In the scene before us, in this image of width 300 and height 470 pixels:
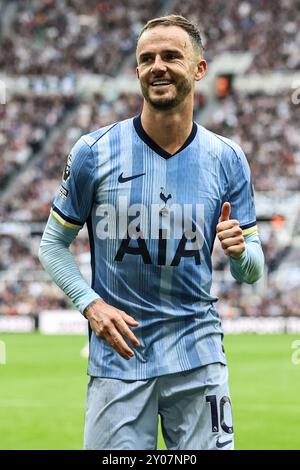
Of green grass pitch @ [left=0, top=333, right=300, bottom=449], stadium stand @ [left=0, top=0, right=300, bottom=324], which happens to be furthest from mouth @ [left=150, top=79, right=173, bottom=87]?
stadium stand @ [left=0, top=0, right=300, bottom=324]

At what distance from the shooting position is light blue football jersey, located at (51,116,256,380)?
4188 mm

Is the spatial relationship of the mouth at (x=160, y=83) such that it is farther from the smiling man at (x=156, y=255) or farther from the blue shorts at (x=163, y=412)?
the blue shorts at (x=163, y=412)

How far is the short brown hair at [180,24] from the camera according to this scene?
4215 mm

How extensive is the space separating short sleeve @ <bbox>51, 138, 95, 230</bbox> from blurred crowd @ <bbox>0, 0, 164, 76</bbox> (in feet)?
111

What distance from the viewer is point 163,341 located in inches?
165

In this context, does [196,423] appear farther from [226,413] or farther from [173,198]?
[173,198]

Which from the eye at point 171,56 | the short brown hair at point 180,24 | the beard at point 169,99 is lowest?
the beard at point 169,99

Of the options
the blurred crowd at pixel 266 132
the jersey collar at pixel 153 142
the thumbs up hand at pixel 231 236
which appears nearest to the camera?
the thumbs up hand at pixel 231 236

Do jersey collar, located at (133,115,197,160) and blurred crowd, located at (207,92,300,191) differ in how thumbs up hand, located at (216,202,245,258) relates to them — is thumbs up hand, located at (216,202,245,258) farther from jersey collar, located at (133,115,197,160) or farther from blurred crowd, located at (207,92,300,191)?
blurred crowd, located at (207,92,300,191)

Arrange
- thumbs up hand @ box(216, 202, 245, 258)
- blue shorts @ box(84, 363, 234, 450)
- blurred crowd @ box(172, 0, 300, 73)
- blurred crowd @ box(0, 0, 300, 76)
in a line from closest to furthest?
thumbs up hand @ box(216, 202, 245, 258) < blue shorts @ box(84, 363, 234, 450) < blurred crowd @ box(172, 0, 300, 73) < blurred crowd @ box(0, 0, 300, 76)

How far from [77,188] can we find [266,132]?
103 feet

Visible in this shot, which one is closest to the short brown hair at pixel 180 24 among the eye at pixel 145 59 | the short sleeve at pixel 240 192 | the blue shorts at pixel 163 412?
the eye at pixel 145 59

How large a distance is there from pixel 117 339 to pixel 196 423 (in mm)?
458

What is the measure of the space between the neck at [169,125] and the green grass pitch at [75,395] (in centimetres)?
567
